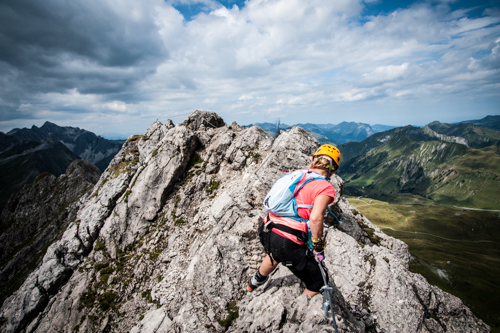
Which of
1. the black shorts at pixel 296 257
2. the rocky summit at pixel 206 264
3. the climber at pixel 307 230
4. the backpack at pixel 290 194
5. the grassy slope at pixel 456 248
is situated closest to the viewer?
the climber at pixel 307 230

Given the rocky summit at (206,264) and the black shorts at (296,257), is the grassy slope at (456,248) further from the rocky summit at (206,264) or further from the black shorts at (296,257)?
the black shorts at (296,257)

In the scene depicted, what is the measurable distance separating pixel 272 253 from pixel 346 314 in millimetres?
4532

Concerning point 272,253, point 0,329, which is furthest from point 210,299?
point 0,329

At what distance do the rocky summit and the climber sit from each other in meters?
1.63

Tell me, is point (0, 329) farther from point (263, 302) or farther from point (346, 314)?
point (346, 314)

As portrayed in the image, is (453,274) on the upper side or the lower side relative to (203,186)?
lower

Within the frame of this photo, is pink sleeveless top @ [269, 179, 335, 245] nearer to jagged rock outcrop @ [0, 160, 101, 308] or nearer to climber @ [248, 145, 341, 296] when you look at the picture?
climber @ [248, 145, 341, 296]

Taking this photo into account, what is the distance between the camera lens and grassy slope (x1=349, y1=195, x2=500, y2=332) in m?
78.2

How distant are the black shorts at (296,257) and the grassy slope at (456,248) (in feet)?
339

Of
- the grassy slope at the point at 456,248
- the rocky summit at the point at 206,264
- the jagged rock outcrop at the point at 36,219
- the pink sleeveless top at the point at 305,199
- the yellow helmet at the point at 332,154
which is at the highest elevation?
the yellow helmet at the point at 332,154

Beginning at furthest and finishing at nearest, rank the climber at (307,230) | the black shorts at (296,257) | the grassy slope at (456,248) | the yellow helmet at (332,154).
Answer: the grassy slope at (456,248) < the yellow helmet at (332,154) < the black shorts at (296,257) < the climber at (307,230)

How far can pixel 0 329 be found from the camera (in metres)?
16.4

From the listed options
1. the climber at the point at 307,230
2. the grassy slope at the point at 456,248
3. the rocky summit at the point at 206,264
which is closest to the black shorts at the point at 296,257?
the climber at the point at 307,230

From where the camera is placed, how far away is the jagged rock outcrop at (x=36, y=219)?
207 ft
